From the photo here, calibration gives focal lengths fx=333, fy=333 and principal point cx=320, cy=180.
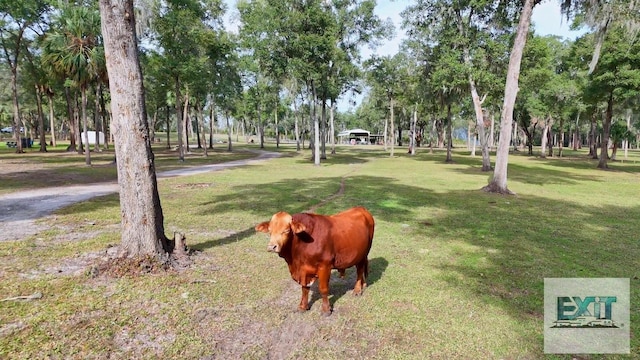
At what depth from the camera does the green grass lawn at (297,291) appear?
3.82m

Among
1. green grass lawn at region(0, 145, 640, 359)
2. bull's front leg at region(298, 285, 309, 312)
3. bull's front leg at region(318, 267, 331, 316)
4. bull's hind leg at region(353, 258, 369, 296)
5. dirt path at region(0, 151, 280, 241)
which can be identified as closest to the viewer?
green grass lawn at region(0, 145, 640, 359)

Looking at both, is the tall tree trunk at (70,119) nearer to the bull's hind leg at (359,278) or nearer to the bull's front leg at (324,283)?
the bull's hind leg at (359,278)

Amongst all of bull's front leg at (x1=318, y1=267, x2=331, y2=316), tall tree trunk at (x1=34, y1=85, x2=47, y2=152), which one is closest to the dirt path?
bull's front leg at (x1=318, y1=267, x2=331, y2=316)

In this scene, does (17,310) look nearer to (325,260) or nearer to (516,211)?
(325,260)

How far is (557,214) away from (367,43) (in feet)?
82.3

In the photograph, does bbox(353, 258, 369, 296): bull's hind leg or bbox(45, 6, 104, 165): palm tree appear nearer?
bbox(353, 258, 369, 296): bull's hind leg

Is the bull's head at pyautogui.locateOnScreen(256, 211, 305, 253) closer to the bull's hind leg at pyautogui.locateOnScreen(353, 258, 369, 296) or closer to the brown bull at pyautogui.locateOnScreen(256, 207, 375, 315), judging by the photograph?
the brown bull at pyautogui.locateOnScreen(256, 207, 375, 315)

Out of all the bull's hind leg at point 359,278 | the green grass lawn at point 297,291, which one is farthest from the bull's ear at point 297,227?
the bull's hind leg at point 359,278

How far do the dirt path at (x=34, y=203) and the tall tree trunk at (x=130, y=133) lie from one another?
3867 millimetres

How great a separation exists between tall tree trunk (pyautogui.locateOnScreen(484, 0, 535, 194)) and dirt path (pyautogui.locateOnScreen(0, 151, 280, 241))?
53.5 ft

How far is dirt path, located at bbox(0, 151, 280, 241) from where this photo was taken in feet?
26.7

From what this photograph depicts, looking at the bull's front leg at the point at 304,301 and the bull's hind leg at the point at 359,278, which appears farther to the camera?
the bull's hind leg at the point at 359,278

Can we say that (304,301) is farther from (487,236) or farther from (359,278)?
(487,236)

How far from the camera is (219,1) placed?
3400 centimetres
